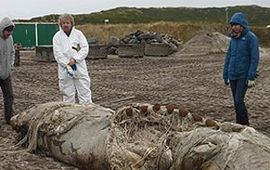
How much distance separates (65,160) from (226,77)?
10.5 feet

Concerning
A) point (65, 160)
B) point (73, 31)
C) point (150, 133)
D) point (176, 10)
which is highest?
point (73, 31)

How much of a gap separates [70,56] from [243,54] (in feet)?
8.29

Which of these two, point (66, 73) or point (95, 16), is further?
point (95, 16)

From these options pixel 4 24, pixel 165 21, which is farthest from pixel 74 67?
pixel 165 21

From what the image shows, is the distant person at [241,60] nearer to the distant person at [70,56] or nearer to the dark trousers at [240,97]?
the dark trousers at [240,97]

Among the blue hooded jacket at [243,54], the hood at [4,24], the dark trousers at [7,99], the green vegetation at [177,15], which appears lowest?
the green vegetation at [177,15]

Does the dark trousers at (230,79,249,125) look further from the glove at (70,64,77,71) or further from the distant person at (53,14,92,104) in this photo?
the glove at (70,64,77,71)

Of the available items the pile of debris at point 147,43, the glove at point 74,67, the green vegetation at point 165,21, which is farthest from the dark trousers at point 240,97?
the green vegetation at point 165,21

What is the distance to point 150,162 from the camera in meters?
6.08

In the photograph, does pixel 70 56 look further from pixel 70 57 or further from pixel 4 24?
pixel 4 24

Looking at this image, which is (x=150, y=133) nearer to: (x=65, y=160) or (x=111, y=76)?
(x=65, y=160)

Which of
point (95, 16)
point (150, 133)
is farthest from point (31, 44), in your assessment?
point (95, 16)

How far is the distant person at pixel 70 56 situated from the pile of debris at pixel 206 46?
25707 mm

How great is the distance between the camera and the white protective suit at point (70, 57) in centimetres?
938
